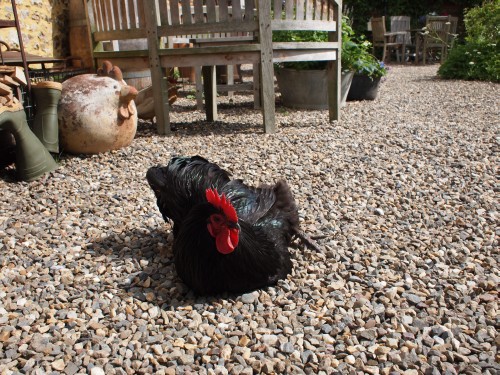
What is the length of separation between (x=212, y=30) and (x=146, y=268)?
332 cm

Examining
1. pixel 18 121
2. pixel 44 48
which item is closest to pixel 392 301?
pixel 18 121

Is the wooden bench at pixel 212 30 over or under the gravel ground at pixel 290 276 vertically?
over

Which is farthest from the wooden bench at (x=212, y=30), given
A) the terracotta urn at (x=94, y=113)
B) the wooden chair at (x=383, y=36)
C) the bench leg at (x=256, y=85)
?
the wooden chair at (x=383, y=36)

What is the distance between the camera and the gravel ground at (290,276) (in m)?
1.90

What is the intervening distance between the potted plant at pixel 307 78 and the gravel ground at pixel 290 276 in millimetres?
2437

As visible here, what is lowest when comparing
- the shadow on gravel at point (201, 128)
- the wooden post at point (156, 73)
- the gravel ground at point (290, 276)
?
the gravel ground at point (290, 276)

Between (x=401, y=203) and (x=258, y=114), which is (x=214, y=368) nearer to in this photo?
(x=401, y=203)

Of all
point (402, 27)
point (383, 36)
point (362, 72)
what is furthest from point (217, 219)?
point (402, 27)

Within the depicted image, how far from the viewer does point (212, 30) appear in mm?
5094

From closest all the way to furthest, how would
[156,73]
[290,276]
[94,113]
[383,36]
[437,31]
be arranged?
[290,276], [94,113], [156,73], [437,31], [383,36]

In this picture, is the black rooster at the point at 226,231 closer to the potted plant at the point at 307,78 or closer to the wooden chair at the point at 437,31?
the potted plant at the point at 307,78

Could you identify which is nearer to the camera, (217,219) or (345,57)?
(217,219)

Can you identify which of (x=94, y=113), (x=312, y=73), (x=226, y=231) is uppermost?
(x=312, y=73)

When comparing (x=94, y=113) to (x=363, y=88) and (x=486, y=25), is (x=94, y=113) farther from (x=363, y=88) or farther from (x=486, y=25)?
(x=486, y=25)
